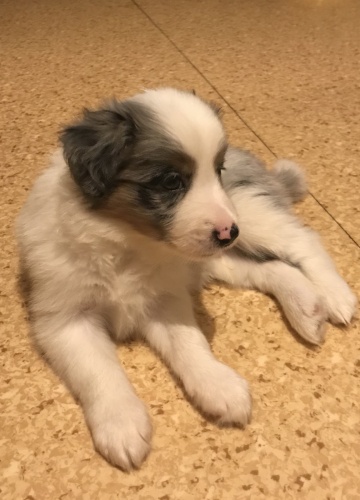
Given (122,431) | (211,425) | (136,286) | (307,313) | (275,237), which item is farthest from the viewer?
(275,237)

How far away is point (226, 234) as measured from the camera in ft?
4.59

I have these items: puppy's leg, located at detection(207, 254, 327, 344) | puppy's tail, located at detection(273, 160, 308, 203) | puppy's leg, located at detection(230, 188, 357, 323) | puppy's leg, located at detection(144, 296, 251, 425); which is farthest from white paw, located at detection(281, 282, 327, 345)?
puppy's tail, located at detection(273, 160, 308, 203)

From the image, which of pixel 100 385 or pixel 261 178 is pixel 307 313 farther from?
pixel 100 385

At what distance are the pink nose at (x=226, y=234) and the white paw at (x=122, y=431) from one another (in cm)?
51

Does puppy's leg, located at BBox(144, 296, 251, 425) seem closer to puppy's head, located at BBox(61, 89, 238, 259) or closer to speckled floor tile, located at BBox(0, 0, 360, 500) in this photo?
speckled floor tile, located at BBox(0, 0, 360, 500)

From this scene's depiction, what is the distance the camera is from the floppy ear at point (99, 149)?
1.39m

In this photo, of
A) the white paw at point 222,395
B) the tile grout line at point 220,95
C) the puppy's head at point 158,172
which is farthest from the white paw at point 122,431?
the tile grout line at point 220,95

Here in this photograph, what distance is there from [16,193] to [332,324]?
141cm

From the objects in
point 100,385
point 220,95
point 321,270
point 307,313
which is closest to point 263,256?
point 321,270

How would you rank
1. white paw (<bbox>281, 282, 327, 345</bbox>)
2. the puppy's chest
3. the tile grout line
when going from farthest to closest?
the tile grout line
white paw (<bbox>281, 282, 327, 345</bbox>)
the puppy's chest

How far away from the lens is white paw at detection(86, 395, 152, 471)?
→ 1367mm

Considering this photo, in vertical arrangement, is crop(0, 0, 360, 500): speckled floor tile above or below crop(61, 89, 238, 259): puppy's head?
below

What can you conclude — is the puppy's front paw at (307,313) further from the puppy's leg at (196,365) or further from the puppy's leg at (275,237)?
the puppy's leg at (196,365)

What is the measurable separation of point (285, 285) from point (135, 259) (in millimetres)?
577
